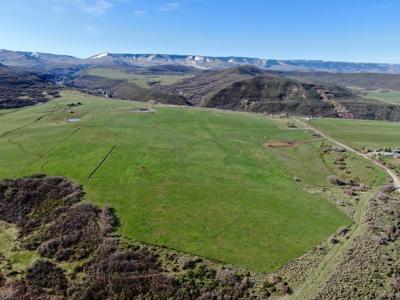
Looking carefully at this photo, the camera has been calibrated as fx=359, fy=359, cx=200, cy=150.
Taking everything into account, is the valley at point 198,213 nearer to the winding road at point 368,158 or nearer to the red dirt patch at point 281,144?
the red dirt patch at point 281,144

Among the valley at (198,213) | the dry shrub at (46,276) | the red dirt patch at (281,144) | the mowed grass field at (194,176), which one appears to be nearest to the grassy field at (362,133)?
the valley at (198,213)

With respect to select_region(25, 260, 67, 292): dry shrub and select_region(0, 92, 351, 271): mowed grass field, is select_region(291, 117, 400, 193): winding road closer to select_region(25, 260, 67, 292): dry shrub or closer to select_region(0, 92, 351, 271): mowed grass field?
select_region(0, 92, 351, 271): mowed grass field

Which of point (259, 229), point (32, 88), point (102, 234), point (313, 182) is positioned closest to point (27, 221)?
point (102, 234)

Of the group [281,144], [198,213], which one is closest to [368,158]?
[281,144]

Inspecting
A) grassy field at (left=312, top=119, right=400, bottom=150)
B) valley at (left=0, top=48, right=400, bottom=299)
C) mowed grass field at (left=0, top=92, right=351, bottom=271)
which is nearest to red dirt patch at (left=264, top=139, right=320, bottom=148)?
valley at (left=0, top=48, right=400, bottom=299)

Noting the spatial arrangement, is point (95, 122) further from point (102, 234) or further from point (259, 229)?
point (259, 229)

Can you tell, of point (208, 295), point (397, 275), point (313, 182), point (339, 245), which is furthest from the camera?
point (313, 182)
